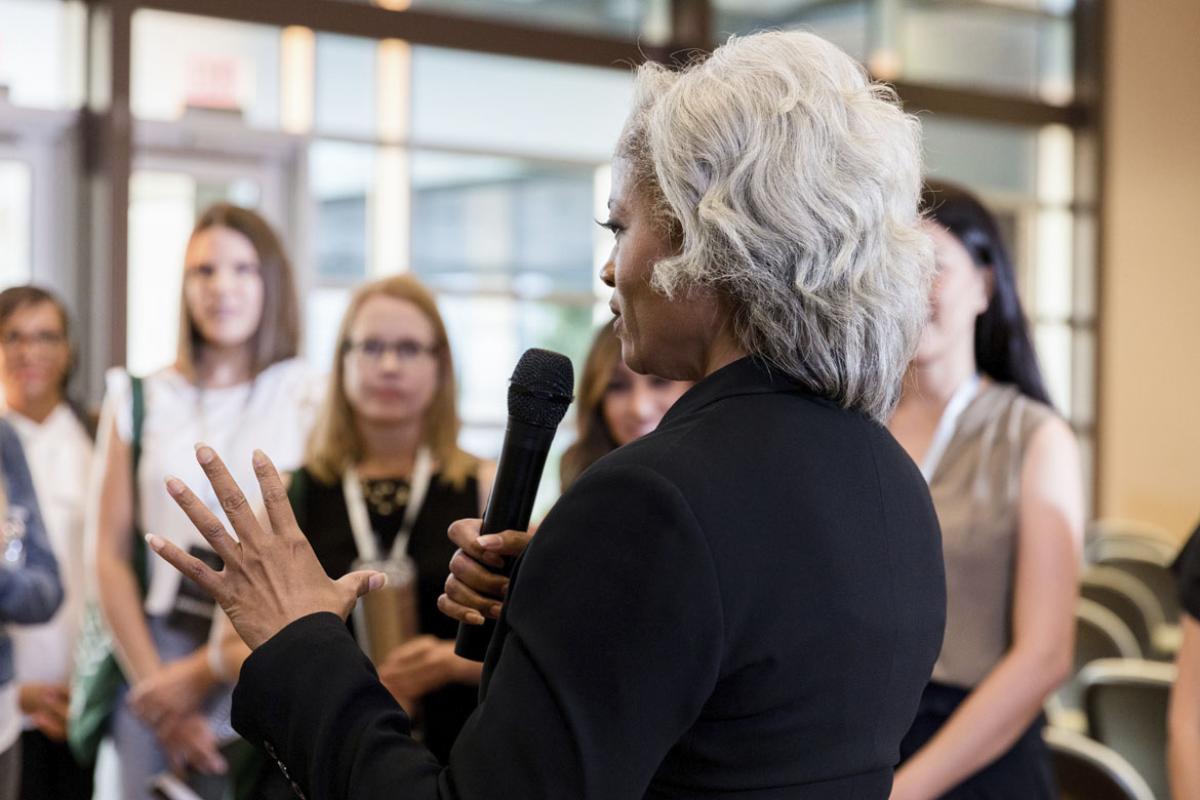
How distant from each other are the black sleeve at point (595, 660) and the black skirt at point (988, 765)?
3.57 feet

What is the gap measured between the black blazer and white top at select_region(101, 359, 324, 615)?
2.09 m

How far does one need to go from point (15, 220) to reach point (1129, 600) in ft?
15.4

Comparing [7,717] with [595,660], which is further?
[7,717]

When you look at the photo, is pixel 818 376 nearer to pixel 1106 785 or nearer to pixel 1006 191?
pixel 1106 785

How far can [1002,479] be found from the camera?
216 cm

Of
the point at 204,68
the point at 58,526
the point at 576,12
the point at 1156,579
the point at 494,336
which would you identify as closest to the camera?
the point at 58,526

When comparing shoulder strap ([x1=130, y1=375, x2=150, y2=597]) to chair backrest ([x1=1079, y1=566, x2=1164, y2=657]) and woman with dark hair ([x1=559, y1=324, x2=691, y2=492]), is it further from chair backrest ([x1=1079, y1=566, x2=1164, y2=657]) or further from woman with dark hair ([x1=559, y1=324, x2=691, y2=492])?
chair backrest ([x1=1079, y1=566, x2=1164, y2=657])

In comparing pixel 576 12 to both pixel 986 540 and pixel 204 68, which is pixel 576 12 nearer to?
pixel 204 68

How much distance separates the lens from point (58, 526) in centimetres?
366

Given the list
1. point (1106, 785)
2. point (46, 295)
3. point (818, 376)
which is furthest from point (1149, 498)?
point (818, 376)

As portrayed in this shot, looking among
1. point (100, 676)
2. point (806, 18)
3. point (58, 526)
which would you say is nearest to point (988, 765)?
point (100, 676)

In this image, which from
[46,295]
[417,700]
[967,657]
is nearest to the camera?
[967,657]

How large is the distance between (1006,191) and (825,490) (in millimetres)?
8119

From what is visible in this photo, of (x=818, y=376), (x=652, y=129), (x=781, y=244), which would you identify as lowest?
(x=818, y=376)
